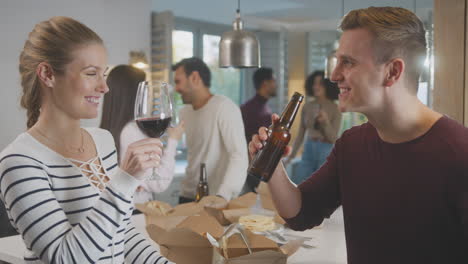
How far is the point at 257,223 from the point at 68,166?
854mm

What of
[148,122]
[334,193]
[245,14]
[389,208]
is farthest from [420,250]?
[245,14]

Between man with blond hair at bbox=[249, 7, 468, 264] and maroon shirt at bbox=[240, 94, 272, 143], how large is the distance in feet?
9.94

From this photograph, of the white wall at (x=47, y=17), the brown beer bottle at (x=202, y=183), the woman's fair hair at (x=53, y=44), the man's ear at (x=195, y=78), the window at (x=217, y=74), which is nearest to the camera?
the woman's fair hair at (x=53, y=44)

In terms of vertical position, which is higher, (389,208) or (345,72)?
(345,72)

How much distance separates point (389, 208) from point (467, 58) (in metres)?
0.89

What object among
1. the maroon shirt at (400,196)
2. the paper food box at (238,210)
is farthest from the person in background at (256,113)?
the maroon shirt at (400,196)

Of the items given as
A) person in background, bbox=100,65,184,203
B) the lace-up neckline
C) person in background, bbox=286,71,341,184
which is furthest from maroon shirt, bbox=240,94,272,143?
the lace-up neckline

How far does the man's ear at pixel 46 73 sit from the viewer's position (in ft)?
4.06

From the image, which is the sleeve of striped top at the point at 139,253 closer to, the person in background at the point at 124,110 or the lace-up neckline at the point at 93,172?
the lace-up neckline at the point at 93,172

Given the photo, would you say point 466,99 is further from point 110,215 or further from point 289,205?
point 110,215

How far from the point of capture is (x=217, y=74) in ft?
22.5

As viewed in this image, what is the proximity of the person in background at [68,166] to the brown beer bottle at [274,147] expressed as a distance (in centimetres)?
29

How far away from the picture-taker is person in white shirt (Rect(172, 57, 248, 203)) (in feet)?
9.64

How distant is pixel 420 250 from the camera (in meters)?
1.29
